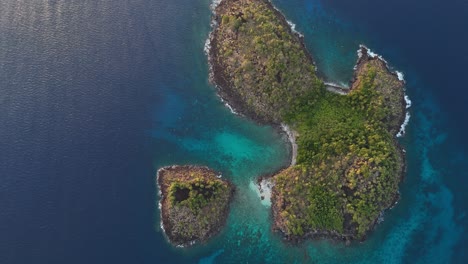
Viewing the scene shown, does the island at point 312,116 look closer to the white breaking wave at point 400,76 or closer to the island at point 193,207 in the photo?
the white breaking wave at point 400,76

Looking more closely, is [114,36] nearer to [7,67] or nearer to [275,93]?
[7,67]

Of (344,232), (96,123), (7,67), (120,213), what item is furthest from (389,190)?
(7,67)

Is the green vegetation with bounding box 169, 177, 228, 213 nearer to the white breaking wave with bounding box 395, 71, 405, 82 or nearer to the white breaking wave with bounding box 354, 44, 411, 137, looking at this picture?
the white breaking wave with bounding box 354, 44, 411, 137

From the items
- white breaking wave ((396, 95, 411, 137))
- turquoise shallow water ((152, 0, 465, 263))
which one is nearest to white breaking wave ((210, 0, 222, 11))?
turquoise shallow water ((152, 0, 465, 263))

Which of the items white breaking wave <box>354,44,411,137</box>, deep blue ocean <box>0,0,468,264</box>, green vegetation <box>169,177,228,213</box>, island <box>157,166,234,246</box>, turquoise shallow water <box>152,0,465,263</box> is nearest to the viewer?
turquoise shallow water <box>152,0,465,263</box>

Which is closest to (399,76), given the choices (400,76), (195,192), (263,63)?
(400,76)

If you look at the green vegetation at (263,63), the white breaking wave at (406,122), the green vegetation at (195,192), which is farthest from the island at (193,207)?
the white breaking wave at (406,122)

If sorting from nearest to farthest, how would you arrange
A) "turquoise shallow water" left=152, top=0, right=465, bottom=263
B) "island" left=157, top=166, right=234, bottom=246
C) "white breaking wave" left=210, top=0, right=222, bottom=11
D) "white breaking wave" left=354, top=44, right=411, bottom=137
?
"turquoise shallow water" left=152, top=0, right=465, bottom=263
"island" left=157, top=166, right=234, bottom=246
"white breaking wave" left=354, top=44, right=411, bottom=137
"white breaking wave" left=210, top=0, right=222, bottom=11
